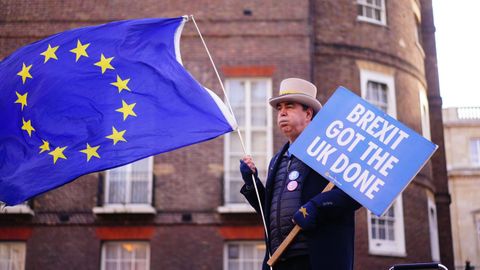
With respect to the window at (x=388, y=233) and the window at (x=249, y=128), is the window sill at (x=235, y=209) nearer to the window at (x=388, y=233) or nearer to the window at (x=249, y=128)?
the window at (x=249, y=128)

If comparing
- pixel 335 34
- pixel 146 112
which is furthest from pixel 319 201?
pixel 335 34

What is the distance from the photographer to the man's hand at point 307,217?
4617 millimetres

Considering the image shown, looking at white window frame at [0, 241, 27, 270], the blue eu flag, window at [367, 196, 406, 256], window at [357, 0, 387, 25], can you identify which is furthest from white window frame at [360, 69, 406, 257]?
the blue eu flag

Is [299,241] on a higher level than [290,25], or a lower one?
lower

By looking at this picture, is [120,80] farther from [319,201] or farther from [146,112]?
[319,201]

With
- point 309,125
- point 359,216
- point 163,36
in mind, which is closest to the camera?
point 309,125

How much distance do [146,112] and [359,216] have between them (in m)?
11.9

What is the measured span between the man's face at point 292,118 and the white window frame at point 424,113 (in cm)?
1588

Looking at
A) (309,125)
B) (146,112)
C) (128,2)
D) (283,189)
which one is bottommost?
(283,189)

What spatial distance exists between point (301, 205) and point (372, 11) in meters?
15.6

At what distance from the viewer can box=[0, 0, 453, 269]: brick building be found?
16.3 meters

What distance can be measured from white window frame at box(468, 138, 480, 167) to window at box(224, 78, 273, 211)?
23760mm

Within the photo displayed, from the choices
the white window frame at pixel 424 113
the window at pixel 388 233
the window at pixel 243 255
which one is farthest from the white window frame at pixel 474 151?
the window at pixel 243 255

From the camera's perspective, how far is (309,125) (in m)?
4.96
